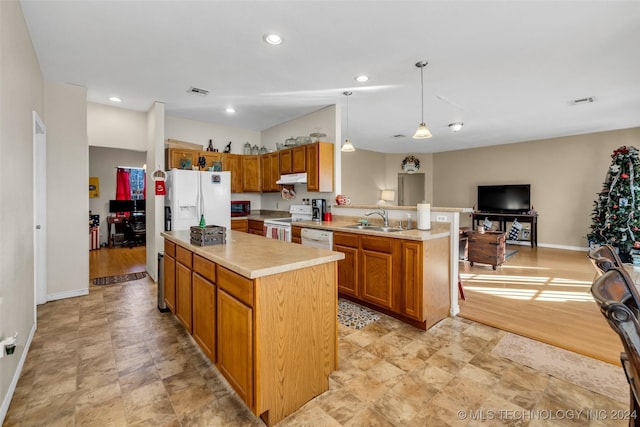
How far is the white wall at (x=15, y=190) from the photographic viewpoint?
1700 millimetres

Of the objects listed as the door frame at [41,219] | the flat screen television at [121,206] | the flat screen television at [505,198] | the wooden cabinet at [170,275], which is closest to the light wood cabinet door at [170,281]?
the wooden cabinet at [170,275]

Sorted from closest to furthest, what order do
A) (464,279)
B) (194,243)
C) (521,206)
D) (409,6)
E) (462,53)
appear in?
(409,6), (194,243), (462,53), (464,279), (521,206)

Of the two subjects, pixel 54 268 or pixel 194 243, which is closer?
pixel 194 243

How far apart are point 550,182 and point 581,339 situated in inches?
228

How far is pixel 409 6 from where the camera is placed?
2.12 meters

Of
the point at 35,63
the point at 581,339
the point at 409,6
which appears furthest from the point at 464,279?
the point at 35,63

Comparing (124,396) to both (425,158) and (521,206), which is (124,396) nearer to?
(521,206)

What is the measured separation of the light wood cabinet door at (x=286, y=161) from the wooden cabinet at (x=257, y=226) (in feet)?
3.31

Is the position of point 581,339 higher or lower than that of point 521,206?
lower

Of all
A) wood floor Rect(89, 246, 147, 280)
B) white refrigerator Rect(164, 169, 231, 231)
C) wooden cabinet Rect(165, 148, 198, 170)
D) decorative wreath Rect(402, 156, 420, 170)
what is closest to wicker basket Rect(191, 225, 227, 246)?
white refrigerator Rect(164, 169, 231, 231)

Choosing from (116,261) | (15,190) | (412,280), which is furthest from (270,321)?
(116,261)

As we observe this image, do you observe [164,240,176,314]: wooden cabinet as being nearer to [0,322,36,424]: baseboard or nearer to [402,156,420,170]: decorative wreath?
[0,322,36,424]: baseboard

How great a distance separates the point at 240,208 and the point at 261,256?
410 centimetres

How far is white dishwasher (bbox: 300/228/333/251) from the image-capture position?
348 cm
